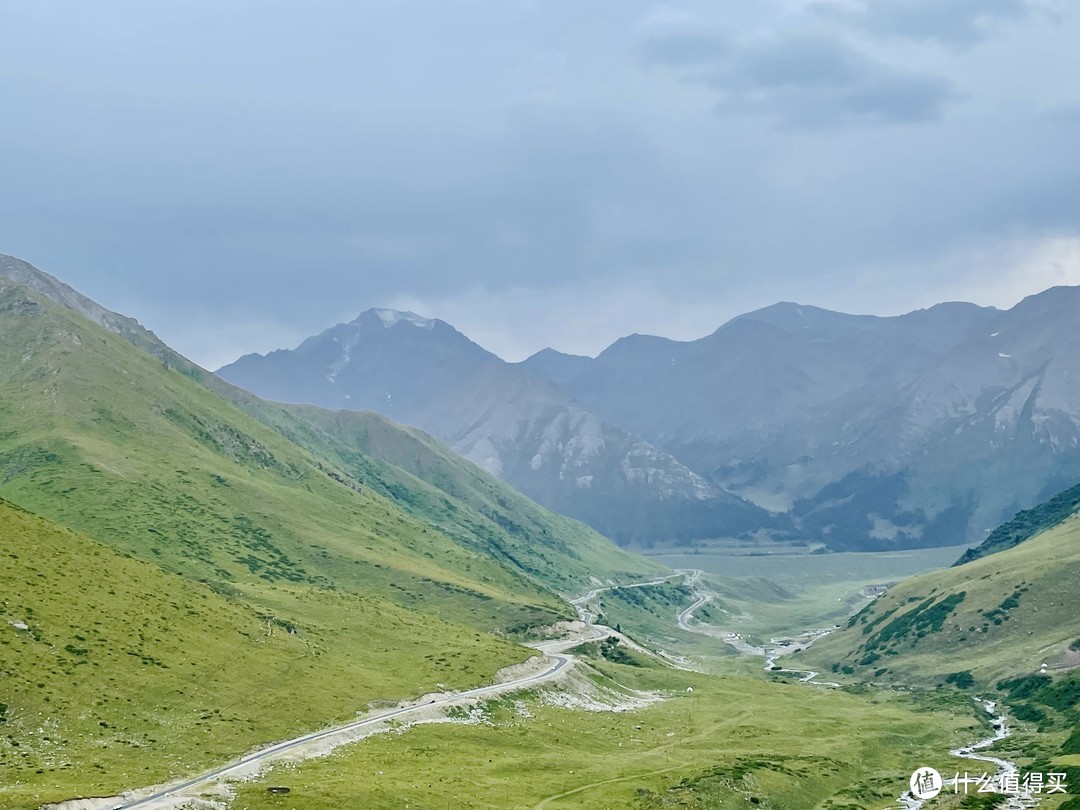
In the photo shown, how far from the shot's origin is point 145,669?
112 m

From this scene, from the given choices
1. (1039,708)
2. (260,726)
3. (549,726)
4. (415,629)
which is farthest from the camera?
(415,629)

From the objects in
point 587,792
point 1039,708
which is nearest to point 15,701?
point 587,792

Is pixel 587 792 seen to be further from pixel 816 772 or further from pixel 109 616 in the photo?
pixel 109 616

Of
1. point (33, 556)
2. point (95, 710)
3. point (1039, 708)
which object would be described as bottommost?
point (1039, 708)

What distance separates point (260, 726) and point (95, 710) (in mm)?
17126

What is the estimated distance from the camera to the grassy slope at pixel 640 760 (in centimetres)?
8931

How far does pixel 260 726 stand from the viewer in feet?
348
